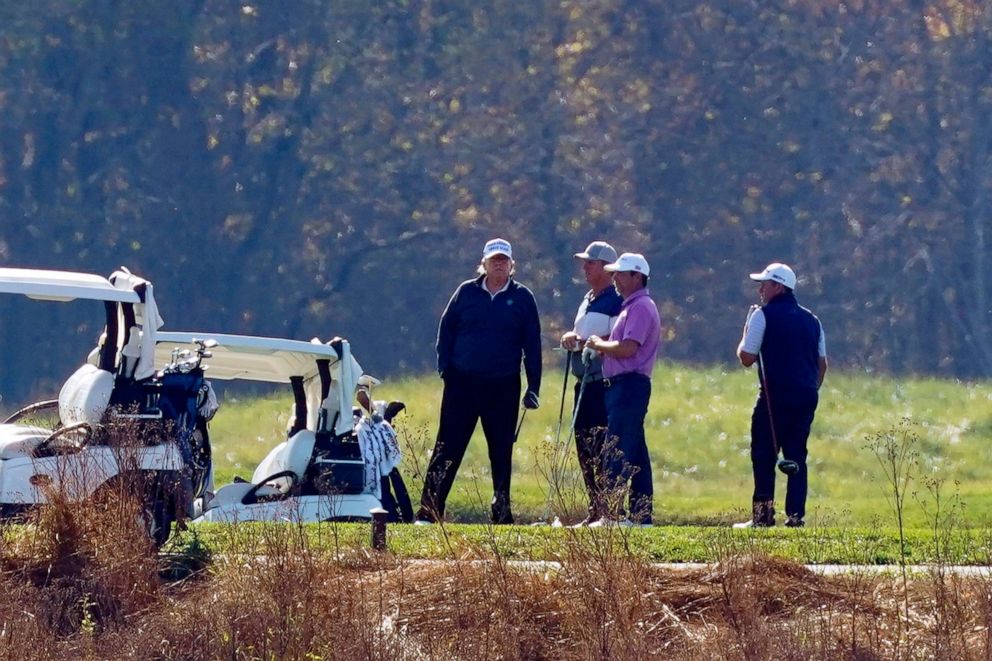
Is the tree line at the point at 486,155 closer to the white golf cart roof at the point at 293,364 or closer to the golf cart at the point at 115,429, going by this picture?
the white golf cart roof at the point at 293,364

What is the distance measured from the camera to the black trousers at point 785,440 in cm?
1193

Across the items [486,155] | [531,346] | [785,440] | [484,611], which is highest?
[486,155]

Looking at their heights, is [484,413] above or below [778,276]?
below

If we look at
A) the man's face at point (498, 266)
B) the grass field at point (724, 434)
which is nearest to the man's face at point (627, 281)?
the man's face at point (498, 266)

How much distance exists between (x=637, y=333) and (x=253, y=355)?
8.16 feet

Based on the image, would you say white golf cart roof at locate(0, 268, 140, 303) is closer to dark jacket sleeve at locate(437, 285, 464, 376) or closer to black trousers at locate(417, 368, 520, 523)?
dark jacket sleeve at locate(437, 285, 464, 376)

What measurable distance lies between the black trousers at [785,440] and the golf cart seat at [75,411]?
14.0ft

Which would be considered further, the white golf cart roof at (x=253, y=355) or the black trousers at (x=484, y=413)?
the black trousers at (x=484, y=413)

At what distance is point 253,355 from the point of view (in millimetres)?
12000

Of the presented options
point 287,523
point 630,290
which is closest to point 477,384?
point 630,290

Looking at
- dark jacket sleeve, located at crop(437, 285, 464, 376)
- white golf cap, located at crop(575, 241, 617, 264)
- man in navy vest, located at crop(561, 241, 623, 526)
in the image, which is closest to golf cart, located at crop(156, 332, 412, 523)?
dark jacket sleeve, located at crop(437, 285, 464, 376)

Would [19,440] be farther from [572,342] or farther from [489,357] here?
[572,342]

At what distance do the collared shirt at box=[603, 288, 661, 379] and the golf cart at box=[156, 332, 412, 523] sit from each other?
1.57 meters

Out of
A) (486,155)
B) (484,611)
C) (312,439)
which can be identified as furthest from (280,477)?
(486,155)
